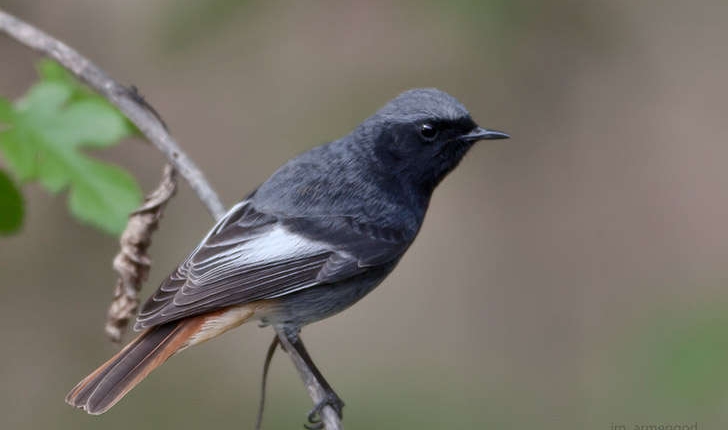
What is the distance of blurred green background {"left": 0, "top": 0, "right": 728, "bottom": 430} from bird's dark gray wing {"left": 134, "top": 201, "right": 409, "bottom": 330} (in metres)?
1.33

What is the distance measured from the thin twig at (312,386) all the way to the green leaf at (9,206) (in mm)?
1222

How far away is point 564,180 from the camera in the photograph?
671 cm

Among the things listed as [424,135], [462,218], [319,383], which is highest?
[424,135]

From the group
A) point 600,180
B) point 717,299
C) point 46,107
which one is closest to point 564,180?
point 600,180

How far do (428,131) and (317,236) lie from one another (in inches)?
25.0

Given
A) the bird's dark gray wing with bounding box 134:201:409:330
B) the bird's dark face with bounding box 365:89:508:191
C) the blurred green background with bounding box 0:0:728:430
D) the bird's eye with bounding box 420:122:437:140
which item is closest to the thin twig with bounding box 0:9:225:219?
the bird's dark gray wing with bounding box 134:201:409:330

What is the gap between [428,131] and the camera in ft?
12.4

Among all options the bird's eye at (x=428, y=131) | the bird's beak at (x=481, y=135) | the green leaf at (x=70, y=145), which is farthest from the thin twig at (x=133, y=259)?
the bird's beak at (x=481, y=135)

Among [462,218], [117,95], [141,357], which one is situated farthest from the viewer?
[462,218]

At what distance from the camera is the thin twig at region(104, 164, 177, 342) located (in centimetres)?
342

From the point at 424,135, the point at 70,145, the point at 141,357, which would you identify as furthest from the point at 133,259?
the point at 424,135

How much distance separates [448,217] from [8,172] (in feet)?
13.9

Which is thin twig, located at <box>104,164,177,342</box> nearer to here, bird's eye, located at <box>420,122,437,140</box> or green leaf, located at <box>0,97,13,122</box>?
green leaf, located at <box>0,97,13,122</box>

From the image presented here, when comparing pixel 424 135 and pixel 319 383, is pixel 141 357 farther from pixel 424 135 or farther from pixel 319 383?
pixel 424 135
